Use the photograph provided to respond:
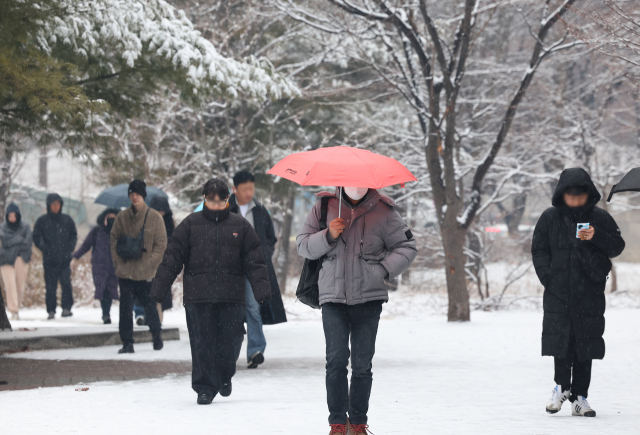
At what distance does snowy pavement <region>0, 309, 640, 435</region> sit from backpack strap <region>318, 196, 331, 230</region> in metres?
1.41

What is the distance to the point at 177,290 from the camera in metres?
17.7

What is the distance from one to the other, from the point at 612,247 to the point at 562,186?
581 millimetres

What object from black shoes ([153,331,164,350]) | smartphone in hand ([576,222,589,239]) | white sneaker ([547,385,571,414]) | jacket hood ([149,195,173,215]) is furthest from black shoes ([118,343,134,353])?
smartphone in hand ([576,222,589,239])

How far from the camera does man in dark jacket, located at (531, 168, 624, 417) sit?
239 inches

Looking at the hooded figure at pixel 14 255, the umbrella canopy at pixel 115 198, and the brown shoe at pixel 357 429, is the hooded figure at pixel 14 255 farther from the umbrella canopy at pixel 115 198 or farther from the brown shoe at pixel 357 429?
the brown shoe at pixel 357 429

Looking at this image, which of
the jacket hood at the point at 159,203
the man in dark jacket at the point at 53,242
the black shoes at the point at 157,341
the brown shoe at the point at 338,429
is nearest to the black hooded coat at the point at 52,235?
the man in dark jacket at the point at 53,242

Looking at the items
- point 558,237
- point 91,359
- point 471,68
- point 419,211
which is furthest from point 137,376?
point 471,68

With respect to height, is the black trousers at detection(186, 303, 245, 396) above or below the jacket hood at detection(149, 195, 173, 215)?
below

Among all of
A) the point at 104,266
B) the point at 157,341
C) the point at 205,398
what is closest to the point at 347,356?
the point at 205,398

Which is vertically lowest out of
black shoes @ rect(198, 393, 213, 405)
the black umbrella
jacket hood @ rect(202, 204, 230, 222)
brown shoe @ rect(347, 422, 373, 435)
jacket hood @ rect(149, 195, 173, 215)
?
black shoes @ rect(198, 393, 213, 405)

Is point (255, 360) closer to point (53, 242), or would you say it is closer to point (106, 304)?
point (106, 304)

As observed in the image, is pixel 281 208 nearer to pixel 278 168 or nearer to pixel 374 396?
pixel 374 396

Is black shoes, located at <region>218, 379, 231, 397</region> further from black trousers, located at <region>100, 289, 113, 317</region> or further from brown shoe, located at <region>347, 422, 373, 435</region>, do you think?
black trousers, located at <region>100, 289, 113, 317</region>

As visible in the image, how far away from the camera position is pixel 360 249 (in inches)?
206
